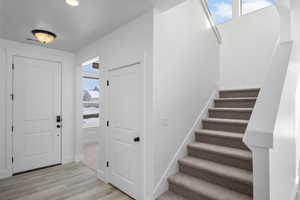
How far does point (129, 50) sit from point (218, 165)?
210 cm

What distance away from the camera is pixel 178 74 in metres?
2.48

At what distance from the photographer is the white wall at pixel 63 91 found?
2953 millimetres

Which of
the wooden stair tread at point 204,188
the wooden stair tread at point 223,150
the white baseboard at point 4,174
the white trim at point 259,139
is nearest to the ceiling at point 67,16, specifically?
the white trim at point 259,139

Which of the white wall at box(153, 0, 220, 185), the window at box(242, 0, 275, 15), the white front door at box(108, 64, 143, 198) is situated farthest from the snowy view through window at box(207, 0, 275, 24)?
the white front door at box(108, 64, 143, 198)

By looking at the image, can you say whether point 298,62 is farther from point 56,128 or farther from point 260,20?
point 56,128

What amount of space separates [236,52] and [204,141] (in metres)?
2.83

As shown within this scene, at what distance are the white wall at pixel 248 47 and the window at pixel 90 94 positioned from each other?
4007mm

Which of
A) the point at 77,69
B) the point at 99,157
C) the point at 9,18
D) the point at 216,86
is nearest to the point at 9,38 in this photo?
the point at 9,18

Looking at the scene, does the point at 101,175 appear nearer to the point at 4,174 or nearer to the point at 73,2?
the point at 4,174

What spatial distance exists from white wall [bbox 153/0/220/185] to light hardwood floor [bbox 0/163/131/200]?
104 cm

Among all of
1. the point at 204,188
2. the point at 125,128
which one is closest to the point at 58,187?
the point at 125,128

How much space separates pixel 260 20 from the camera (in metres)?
3.84

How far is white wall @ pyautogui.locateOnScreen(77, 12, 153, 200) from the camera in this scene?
211 centimetres

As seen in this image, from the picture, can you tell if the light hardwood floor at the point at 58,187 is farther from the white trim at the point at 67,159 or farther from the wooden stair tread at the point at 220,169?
the wooden stair tread at the point at 220,169
